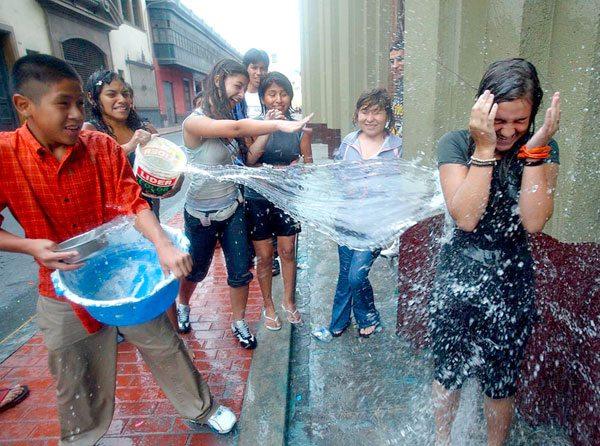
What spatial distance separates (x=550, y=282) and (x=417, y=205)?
2.68 feet

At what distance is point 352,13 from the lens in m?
6.29

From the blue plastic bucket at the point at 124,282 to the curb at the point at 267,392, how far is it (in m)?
1.03

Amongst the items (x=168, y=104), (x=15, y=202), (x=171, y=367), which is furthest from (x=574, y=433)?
(x=168, y=104)

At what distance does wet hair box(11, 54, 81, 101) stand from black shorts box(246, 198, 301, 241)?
1.67 m

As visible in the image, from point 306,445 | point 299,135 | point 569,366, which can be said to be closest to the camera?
point 569,366

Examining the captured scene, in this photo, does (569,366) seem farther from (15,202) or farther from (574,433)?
(15,202)

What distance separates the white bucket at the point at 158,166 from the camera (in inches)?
102

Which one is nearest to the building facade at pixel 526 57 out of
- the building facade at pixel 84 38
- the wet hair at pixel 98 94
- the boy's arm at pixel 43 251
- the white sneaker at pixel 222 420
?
the white sneaker at pixel 222 420

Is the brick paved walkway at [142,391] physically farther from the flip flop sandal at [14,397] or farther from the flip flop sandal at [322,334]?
the flip flop sandal at [322,334]

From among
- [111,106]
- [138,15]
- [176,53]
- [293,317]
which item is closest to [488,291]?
[293,317]

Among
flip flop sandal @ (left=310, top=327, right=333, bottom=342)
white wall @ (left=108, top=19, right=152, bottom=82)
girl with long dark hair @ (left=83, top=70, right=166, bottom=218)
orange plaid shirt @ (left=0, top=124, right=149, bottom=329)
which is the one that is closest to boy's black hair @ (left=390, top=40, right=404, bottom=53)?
girl with long dark hair @ (left=83, top=70, right=166, bottom=218)

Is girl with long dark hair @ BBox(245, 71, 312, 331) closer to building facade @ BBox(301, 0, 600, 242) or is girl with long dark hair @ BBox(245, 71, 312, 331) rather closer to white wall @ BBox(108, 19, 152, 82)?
building facade @ BBox(301, 0, 600, 242)

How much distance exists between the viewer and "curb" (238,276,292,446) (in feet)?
7.77

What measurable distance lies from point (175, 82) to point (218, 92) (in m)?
37.1
